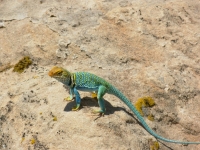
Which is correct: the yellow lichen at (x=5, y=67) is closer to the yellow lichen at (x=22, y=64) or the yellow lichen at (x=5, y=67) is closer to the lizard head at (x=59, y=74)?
the yellow lichen at (x=22, y=64)

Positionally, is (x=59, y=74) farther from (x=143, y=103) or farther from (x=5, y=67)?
(x=5, y=67)

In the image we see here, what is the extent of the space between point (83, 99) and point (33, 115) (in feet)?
2.96

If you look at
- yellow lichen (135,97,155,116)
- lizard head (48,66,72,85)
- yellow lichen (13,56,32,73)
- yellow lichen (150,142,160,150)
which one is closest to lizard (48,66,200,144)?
lizard head (48,66,72,85)

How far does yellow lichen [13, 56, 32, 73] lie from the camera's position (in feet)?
20.2

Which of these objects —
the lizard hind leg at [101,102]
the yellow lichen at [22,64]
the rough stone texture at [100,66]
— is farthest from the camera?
the yellow lichen at [22,64]

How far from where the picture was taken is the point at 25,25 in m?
6.90

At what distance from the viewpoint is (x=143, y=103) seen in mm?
5652

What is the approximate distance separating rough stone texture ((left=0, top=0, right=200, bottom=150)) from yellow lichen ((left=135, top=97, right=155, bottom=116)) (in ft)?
0.31

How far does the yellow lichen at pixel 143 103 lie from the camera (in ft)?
18.3

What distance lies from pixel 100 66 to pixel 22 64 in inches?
61.3

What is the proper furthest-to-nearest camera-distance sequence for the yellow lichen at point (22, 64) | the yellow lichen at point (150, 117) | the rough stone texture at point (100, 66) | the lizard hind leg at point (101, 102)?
1. the yellow lichen at point (22, 64)
2. the yellow lichen at point (150, 117)
3. the lizard hind leg at point (101, 102)
4. the rough stone texture at point (100, 66)

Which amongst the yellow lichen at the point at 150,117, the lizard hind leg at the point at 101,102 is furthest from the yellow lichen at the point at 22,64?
the yellow lichen at the point at 150,117

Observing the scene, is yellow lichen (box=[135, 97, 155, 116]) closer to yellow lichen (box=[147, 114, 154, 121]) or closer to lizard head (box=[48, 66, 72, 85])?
yellow lichen (box=[147, 114, 154, 121])

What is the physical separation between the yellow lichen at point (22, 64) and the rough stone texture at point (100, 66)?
0.10 m
